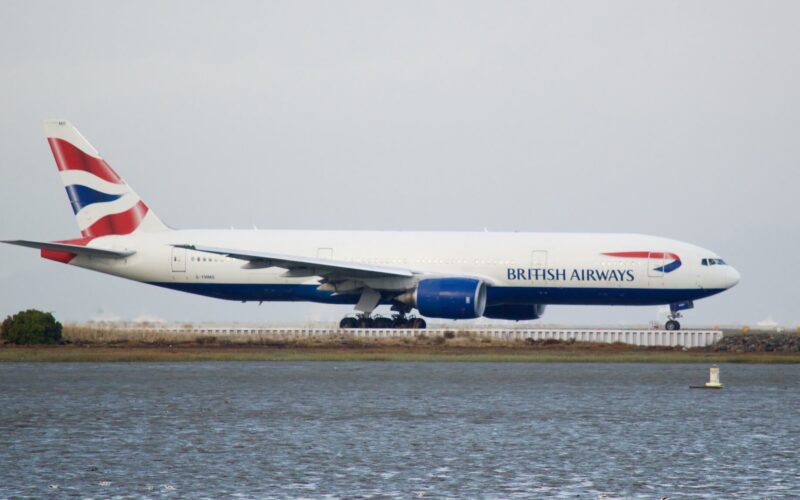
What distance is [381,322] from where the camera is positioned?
51250 mm

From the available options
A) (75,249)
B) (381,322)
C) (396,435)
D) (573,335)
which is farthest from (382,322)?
(396,435)

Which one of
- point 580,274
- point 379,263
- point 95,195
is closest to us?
point 580,274

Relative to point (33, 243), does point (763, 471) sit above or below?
below

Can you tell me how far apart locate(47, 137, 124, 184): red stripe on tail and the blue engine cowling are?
1526 centimetres

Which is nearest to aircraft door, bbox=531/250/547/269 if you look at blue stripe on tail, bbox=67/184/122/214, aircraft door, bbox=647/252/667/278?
aircraft door, bbox=647/252/667/278

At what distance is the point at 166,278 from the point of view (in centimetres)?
5225

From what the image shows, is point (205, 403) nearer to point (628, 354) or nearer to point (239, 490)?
point (239, 490)

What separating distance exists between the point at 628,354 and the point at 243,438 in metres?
23.0

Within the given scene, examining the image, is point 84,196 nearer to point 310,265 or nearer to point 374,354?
point 310,265

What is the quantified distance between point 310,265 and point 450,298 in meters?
5.40

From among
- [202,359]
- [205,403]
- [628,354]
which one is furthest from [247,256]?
[205,403]

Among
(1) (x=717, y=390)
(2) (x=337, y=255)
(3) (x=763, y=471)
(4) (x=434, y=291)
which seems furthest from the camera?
(2) (x=337, y=255)

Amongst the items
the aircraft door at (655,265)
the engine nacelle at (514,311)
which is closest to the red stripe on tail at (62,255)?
the engine nacelle at (514,311)

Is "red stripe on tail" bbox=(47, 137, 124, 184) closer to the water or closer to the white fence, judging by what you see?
the white fence
